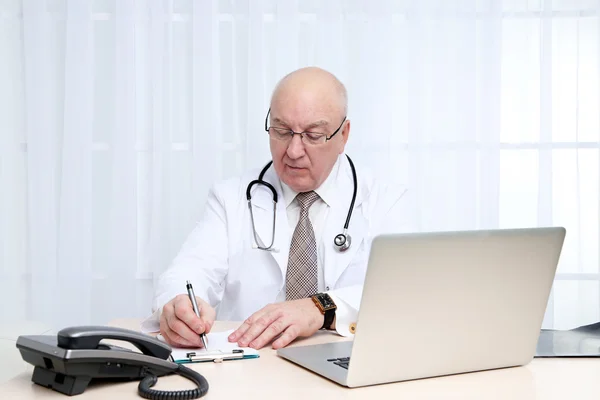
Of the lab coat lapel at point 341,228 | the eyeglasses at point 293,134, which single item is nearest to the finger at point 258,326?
the lab coat lapel at point 341,228

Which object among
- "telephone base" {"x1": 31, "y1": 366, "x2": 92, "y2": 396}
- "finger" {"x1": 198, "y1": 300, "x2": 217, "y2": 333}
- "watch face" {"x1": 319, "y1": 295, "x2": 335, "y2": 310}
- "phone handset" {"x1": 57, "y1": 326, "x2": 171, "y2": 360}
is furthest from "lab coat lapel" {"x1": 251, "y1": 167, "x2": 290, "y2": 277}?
"telephone base" {"x1": 31, "y1": 366, "x2": 92, "y2": 396}

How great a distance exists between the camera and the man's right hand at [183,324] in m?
1.54

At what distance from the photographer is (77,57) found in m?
3.32

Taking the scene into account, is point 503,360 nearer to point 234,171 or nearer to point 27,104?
point 234,171

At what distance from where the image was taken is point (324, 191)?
2.49 metres

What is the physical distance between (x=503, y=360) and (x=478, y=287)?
0.65ft

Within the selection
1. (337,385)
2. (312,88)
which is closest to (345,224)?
(312,88)

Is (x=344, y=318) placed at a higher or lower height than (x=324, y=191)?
lower

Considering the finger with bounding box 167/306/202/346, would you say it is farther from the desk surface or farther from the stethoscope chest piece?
the stethoscope chest piece

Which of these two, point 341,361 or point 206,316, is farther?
point 206,316

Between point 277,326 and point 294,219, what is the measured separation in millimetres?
877

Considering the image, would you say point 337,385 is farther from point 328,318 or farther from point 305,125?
point 305,125

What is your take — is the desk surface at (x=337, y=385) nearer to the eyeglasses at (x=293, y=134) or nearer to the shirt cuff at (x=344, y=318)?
the shirt cuff at (x=344, y=318)

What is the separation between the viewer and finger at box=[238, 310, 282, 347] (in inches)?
62.1
